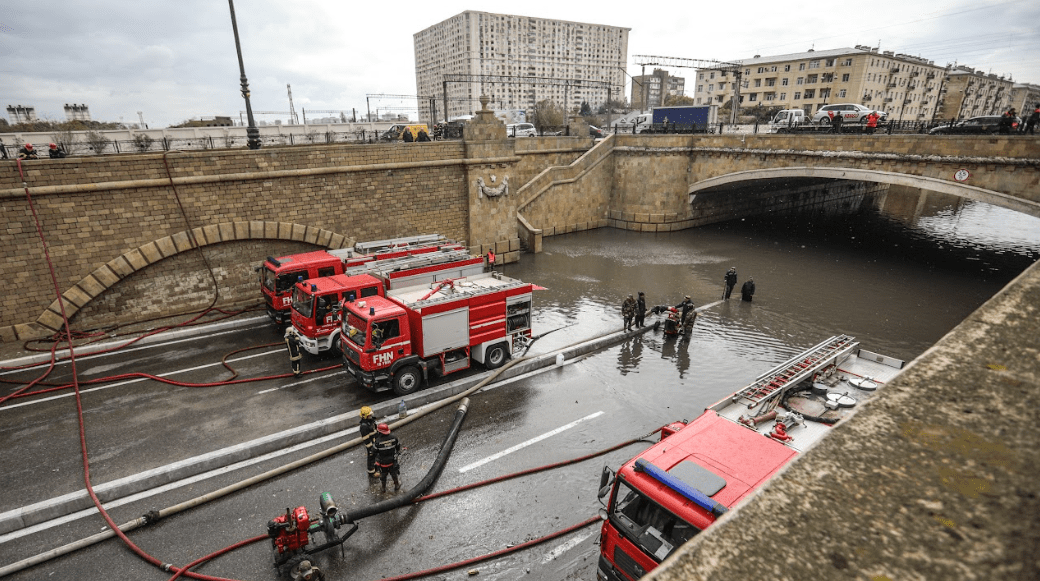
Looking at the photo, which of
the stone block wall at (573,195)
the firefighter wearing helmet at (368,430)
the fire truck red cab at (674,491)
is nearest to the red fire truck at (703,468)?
the fire truck red cab at (674,491)

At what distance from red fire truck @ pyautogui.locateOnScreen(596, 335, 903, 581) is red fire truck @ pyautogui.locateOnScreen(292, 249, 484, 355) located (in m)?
8.65

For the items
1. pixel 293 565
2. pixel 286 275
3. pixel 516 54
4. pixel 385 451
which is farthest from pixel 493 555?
pixel 516 54

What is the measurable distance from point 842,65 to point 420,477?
82886mm

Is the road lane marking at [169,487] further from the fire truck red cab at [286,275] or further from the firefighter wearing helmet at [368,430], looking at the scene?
the fire truck red cab at [286,275]

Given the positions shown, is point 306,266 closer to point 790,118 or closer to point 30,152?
point 30,152

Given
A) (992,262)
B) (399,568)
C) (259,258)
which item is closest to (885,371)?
(399,568)

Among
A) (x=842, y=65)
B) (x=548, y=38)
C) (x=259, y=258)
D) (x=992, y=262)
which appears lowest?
(x=992, y=262)

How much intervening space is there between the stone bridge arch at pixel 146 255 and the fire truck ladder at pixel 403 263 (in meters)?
5.09

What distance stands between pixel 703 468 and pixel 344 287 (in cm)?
1100

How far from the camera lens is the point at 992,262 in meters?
26.2

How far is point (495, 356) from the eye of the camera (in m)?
13.7

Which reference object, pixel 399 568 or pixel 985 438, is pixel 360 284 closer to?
pixel 399 568

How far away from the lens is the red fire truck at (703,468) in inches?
216

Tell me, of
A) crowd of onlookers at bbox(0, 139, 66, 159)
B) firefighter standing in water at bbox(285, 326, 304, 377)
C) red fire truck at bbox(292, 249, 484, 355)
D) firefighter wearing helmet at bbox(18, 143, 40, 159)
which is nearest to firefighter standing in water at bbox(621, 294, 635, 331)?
red fire truck at bbox(292, 249, 484, 355)
